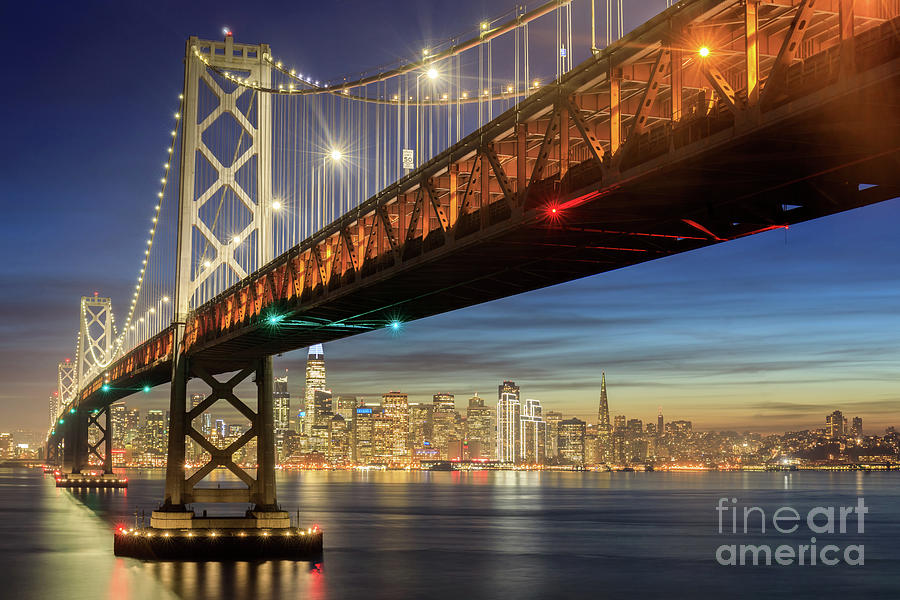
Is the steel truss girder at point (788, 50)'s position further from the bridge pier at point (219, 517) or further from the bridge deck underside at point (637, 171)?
the bridge pier at point (219, 517)

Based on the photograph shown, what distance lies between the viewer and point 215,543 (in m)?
42.6

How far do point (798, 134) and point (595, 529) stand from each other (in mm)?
75843

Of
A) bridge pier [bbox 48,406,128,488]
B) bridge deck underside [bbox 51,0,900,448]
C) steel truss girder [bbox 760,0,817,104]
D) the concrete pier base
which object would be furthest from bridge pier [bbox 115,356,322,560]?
bridge pier [bbox 48,406,128,488]

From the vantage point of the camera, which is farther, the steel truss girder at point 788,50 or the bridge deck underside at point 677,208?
the bridge deck underside at point 677,208

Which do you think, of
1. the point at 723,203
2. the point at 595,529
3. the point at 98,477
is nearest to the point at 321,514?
the point at 595,529

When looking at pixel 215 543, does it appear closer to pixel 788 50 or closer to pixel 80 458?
pixel 788 50

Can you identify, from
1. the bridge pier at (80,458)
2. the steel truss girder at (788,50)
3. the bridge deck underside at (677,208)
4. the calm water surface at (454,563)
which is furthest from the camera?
the bridge pier at (80,458)

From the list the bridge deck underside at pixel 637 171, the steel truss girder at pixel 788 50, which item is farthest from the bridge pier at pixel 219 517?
the steel truss girder at pixel 788 50

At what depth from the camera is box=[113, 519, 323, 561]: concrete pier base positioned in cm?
4253

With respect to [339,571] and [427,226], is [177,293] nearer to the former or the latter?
[339,571]

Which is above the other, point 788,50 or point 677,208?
point 788,50

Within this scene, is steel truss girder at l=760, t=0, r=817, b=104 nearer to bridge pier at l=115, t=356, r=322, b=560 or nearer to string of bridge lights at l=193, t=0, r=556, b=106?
string of bridge lights at l=193, t=0, r=556, b=106

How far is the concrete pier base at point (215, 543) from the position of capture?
4253 centimetres

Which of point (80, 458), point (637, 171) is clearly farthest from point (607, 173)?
point (80, 458)
